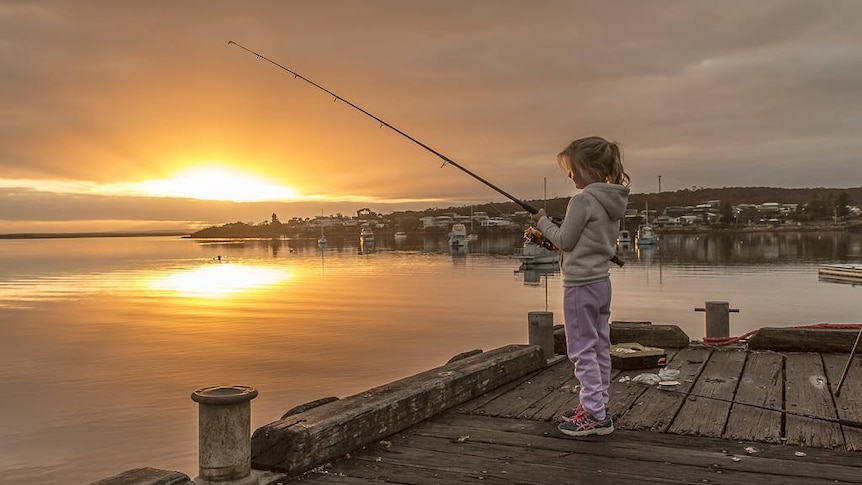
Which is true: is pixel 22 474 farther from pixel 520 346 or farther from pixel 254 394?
pixel 254 394

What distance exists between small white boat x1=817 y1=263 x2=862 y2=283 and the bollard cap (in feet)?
179

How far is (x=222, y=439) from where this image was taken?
154 inches

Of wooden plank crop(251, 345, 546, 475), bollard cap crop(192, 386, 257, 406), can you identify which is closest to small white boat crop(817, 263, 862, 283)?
wooden plank crop(251, 345, 546, 475)

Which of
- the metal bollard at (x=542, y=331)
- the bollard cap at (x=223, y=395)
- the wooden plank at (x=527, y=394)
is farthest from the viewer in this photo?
the metal bollard at (x=542, y=331)

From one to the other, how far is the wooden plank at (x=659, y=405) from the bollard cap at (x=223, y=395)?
9.05ft

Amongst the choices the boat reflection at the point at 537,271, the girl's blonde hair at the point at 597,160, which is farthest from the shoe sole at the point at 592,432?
the boat reflection at the point at 537,271

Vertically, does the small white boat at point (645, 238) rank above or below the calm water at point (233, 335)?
above

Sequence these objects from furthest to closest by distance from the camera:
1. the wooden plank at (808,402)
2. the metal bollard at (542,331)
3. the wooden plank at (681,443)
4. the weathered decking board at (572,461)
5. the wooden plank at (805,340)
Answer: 1. the wooden plank at (805,340)
2. the metal bollard at (542,331)
3. the wooden plank at (808,402)
4. the wooden plank at (681,443)
5. the weathered decking board at (572,461)

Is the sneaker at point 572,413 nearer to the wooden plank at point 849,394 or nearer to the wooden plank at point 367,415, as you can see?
the wooden plank at point 367,415

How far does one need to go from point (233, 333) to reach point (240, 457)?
24260mm

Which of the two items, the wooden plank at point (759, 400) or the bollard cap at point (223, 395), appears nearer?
the bollard cap at point (223, 395)

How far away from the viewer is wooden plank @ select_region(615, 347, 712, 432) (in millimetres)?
5227

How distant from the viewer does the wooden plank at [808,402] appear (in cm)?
480

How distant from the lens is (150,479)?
A: 350 centimetres
